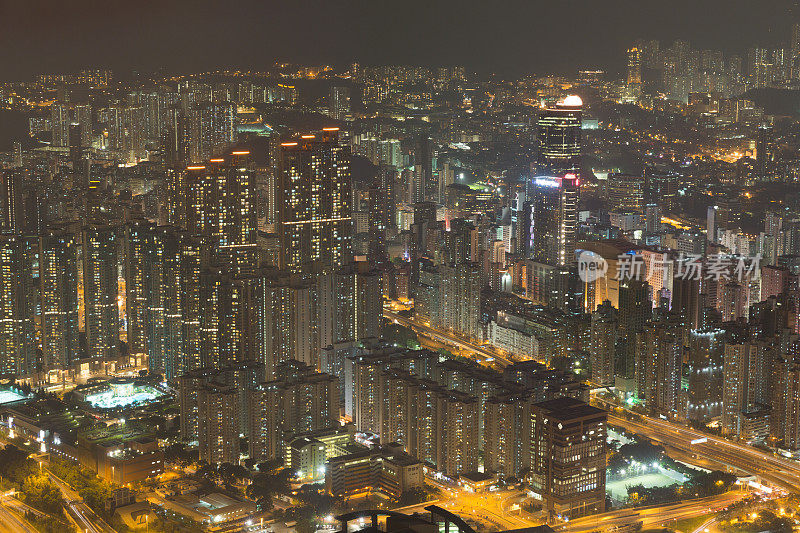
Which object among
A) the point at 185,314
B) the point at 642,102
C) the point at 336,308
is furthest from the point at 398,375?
the point at 642,102

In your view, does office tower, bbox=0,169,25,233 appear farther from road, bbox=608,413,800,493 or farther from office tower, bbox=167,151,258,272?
road, bbox=608,413,800,493

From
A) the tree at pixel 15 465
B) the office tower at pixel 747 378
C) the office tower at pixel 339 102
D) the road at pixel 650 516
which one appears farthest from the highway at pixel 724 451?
the office tower at pixel 339 102

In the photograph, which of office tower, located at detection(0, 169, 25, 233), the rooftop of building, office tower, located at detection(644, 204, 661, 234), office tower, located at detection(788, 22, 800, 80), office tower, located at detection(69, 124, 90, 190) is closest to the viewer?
the rooftop of building

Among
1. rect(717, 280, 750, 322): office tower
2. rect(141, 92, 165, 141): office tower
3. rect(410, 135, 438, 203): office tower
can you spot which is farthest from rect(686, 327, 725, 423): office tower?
rect(141, 92, 165, 141): office tower

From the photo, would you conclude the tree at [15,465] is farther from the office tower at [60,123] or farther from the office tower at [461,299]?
the office tower at [60,123]

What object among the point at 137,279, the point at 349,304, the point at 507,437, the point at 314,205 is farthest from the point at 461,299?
the point at 507,437

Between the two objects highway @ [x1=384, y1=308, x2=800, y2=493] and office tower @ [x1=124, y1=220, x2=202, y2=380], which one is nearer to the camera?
highway @ [x1=384, y1=308, x2=800, y2=493]
